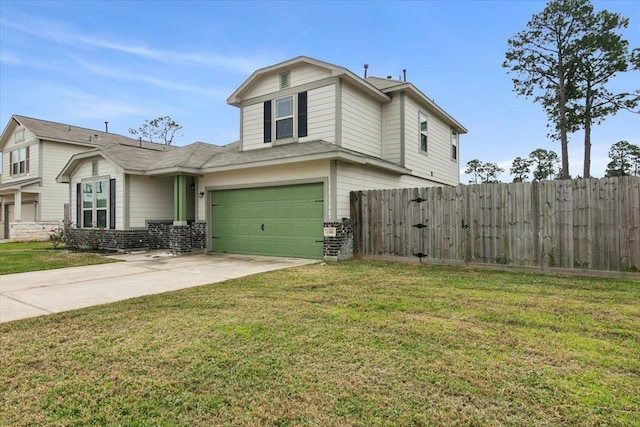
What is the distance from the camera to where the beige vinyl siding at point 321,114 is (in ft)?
35.8

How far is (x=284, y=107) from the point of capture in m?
12.0

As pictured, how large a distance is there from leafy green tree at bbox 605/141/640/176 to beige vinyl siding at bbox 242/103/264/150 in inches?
1668

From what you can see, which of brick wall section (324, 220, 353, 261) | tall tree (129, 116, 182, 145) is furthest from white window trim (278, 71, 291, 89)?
tall tree (129, 116, 182, 145)

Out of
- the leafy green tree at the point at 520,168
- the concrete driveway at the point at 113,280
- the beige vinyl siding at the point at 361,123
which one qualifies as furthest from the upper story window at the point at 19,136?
the leafy green tree at the point at 520,168

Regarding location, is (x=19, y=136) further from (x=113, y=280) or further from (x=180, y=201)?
(x=113, y=280)

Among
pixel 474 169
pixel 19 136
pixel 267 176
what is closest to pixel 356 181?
pixel 267 176

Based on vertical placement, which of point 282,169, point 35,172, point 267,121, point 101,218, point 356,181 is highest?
point 267,121

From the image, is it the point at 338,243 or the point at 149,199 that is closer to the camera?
the point at 338,243

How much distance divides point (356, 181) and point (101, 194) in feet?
33.2

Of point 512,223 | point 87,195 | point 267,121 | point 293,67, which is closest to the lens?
point 512,223

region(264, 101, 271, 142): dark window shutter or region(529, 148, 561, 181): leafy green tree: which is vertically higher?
region(529, 148, 561, 181): leafy green tree

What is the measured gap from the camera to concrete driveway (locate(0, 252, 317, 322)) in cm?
540

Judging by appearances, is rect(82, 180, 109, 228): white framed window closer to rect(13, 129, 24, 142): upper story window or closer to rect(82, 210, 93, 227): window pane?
rect(82, 210, 93, 227): window pane

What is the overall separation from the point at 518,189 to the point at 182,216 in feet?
32.5
